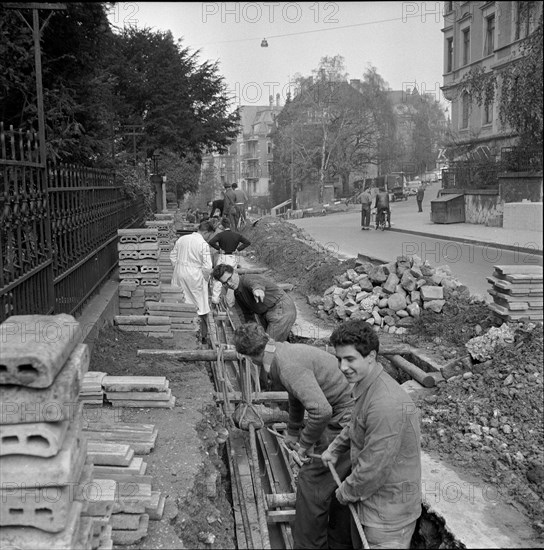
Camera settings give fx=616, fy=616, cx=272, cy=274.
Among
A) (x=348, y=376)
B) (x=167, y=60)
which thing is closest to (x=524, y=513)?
(x=348, y=376)

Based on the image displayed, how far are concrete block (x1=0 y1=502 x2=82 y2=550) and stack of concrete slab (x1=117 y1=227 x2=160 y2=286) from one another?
23.3 feet

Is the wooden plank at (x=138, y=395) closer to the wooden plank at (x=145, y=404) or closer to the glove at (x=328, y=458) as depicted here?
the wooden plank at (x=145, y=404)

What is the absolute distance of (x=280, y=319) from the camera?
8.41 meters

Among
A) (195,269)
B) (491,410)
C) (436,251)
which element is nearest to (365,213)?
(436,251)

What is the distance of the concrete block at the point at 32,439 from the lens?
2.72 metres

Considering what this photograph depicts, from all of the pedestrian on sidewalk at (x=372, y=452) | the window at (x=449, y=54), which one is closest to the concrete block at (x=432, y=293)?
the pedestrian on sidewalk at (x=372, y=452)

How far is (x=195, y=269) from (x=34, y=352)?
7.27 metres

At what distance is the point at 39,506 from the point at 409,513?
2231 mm

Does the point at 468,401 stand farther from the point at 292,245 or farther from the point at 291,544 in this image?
the point at 292,245

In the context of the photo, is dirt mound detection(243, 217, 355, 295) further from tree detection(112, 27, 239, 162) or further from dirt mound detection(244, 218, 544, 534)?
tree detection(112, 27, 239, 162)

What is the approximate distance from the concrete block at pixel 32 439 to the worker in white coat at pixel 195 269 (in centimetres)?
696

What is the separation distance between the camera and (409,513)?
3850 mm

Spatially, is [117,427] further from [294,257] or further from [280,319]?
[294,257]

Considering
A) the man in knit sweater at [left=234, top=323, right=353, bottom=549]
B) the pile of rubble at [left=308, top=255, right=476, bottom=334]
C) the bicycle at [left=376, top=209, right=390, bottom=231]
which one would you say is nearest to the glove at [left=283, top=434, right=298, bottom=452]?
the man in knit sweater at [left=234, top=323, right=353, bottom=549]
